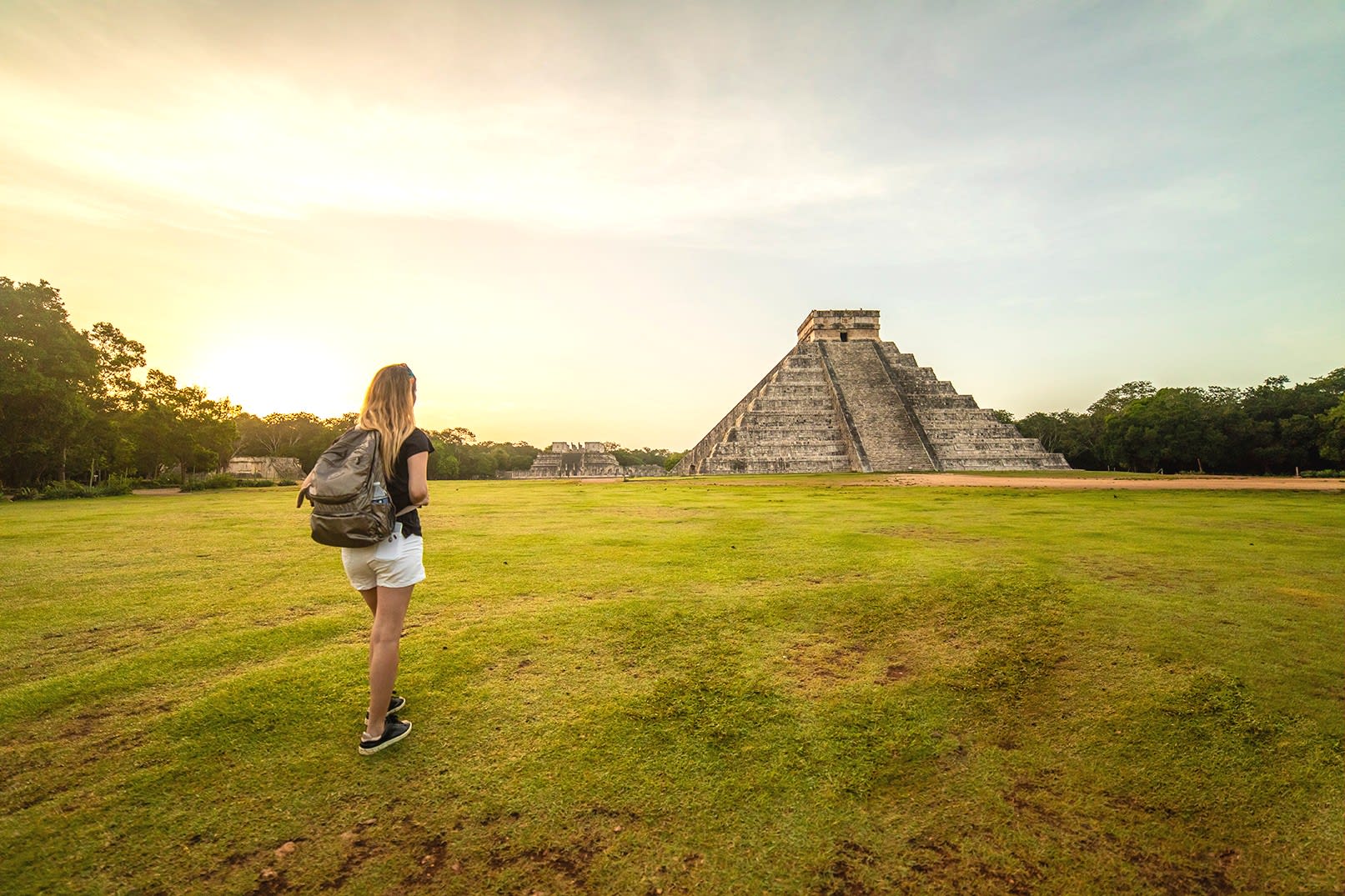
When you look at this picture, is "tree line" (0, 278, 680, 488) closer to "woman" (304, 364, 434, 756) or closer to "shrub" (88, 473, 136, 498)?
"shrub" (88, 473, 136, 498)

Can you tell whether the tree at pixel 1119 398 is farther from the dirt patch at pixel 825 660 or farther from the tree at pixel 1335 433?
the dirt patch at pixel 825 660

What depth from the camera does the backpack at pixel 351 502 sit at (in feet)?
10.3

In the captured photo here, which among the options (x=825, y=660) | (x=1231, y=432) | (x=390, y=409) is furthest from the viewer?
(x=1231, y=432)

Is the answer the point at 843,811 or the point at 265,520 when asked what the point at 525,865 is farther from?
the point at 265,520

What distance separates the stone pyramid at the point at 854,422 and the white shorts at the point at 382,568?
33.6m

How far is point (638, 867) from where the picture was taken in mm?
2418

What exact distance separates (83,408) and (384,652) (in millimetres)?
31446

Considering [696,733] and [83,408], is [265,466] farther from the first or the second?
[696,733]

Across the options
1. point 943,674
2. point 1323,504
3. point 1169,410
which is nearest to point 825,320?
point 1169,410

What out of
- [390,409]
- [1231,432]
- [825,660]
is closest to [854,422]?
[1231,432]

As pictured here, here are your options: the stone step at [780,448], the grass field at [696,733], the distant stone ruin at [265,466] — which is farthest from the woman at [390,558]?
the distant stone ruin at [265,466]

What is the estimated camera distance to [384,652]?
318 cm

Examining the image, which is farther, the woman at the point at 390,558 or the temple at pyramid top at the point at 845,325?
the temple at pyramid top at the point at 845,325

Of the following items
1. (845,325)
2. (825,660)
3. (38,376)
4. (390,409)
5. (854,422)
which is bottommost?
(825,660)
